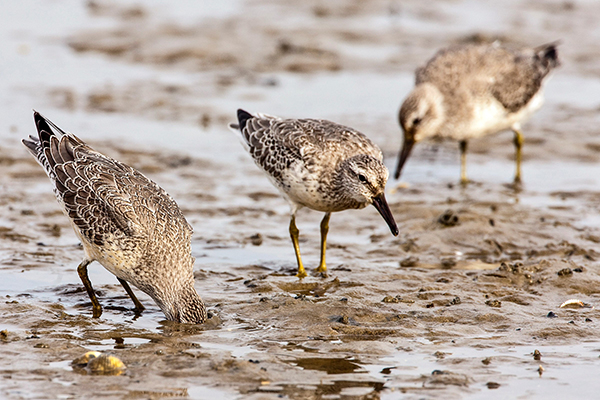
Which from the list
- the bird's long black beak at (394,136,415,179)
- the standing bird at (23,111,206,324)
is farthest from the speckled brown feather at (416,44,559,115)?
the standing bird at (23,111,206,324)

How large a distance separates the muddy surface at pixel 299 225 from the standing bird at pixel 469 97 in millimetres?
711

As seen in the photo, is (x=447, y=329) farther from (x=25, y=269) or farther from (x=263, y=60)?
(x=263, y=60)

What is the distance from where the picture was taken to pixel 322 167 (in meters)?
8.60

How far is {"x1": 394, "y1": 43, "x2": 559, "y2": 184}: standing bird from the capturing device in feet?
40.8

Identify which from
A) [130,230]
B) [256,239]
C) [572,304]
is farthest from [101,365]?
[572,304]

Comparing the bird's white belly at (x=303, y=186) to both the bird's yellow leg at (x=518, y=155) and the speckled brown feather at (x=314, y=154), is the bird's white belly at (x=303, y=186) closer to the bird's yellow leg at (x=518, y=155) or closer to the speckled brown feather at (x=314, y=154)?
the speckled brown feather at (x=314, y=154)

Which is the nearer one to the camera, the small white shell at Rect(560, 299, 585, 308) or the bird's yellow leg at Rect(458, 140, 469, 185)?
the small white shell at Rect(560, 299, 585, 308)

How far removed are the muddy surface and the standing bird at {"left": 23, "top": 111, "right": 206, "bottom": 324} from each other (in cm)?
27

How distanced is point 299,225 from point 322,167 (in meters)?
2.14

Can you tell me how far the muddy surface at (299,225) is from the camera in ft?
21.2

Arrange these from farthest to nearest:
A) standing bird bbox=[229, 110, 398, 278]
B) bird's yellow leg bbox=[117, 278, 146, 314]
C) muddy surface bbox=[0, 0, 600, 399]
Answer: standing bird bbox=[229, 110, 398, 278], bird's yellow leg bbox=[117, 278, 146, 314], muddy surface bbox=[0, 0, 600, 399]

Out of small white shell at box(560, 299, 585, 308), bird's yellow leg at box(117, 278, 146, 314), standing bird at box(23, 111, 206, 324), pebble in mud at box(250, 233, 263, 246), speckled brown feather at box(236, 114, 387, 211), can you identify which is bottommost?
small white shell at box(560, 299, 585, 308)

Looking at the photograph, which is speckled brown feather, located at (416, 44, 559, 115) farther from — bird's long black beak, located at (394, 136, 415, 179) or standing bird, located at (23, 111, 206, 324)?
standing bird, located at (23, 111, 206, 324)

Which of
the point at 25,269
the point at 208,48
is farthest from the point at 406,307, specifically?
the point at 208,48
